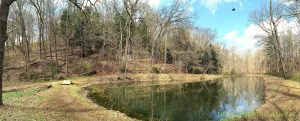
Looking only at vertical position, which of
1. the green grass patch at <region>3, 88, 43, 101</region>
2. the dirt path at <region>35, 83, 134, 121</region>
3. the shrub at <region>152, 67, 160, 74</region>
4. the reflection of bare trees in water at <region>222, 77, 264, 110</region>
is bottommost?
the reflection of bare trees in water at <region>222, 77, 264, 110</region>

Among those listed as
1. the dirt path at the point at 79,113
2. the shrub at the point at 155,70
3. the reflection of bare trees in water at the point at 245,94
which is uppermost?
the shrub at the point at 155,70

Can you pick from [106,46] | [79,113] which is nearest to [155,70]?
[106,46]

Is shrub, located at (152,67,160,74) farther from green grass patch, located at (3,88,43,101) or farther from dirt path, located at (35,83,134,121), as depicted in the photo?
dirt path, located at (35,83,134,121)

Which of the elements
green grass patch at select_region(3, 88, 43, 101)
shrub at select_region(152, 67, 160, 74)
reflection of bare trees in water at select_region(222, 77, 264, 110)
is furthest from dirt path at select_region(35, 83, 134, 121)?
shrub at select_region(152, 67, 160, 74)

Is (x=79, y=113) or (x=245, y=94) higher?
(x=79, y=113)

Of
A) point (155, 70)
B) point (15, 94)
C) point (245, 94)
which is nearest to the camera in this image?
point (15, 94)

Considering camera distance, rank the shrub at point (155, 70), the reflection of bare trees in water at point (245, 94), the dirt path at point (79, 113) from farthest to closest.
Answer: the shrub at point (155, 70), the reflection of bare trees in water at point (245, 94), the dirt path at point (79, 113)

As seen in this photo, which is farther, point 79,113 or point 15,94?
point 15,94

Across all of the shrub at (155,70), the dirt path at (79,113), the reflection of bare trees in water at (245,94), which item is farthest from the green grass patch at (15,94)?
the shrub at (155,70)

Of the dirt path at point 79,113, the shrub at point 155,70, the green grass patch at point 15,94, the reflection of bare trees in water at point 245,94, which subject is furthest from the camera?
the shrub at point 155,70

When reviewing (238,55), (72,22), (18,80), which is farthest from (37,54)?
(238,55)

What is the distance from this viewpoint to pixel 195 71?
8744 centimetres

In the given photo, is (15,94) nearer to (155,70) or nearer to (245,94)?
(245,94)

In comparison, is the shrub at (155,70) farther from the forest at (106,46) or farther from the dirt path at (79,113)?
the dirt path at (79,113)
